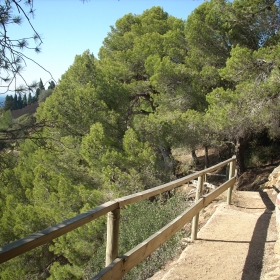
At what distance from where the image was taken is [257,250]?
4.55 meters

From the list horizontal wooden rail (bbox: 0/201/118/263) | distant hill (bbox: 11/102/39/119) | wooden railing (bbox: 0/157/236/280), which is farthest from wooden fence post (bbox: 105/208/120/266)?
distant hill (bbox: 11/102/39/119)

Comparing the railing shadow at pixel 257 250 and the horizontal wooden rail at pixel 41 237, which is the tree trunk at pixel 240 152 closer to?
the railing shadow at pixel 257 250

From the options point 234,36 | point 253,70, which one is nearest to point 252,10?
point 253,70

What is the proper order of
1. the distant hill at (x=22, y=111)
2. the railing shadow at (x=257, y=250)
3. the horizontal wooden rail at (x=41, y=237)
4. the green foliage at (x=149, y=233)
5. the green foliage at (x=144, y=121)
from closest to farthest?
the horizontal wooden rail at (x=41, y=237), the railing shadow at (x=257, y=250), the distant hill at (x=22, y=111), the green foliage at (x=149, y=233), the green foliage at (x=144, y=121)

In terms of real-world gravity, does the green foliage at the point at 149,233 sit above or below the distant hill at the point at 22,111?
below

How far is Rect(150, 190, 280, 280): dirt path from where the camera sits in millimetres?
3854

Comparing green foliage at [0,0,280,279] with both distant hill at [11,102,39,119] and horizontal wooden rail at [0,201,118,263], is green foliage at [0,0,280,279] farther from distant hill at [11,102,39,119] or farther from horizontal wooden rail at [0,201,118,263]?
horizontal wooden rail at [0,201,118,263]

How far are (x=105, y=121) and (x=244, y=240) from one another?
9896 mm

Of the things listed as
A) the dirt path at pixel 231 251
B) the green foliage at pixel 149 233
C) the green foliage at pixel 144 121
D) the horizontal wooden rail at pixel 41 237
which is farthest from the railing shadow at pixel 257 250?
the green foliage at pixel 144 121

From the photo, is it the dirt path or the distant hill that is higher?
the distant hill

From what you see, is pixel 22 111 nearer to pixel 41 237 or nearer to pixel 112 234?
→ pixel 112 234

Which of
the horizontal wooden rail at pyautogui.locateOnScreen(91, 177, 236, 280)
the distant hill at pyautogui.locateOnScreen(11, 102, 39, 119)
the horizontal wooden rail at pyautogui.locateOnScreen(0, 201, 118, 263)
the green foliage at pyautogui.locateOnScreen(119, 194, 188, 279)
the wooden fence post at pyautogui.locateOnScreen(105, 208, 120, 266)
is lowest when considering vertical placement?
the green foliage at pyautogui.locateOnScreen(119, 194, 188, 279)

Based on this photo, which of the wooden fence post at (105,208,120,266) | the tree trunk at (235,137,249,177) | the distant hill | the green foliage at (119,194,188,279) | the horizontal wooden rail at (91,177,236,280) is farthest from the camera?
the tree trunk at (235,137,249,177)

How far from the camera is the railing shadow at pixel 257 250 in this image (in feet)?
12.6
